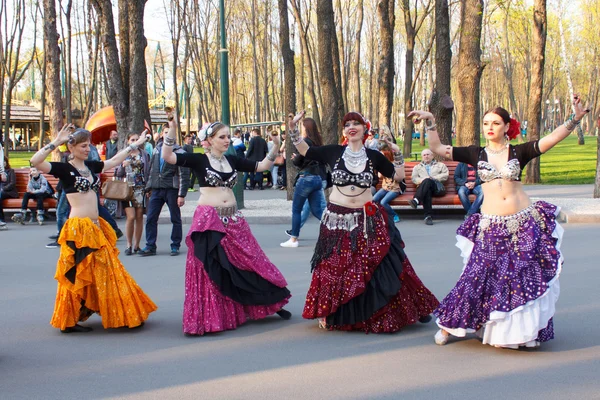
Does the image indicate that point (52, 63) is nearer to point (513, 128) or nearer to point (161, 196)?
point (161, 196)

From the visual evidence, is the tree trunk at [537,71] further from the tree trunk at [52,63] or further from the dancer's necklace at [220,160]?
the dancer's necklace at [220,160]

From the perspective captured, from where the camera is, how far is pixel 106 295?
663 centimetres

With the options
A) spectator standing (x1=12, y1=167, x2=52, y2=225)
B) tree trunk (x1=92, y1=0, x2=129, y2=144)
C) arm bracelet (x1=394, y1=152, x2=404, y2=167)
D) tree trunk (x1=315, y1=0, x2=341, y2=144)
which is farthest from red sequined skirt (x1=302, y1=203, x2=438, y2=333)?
tree trunk (x1=92, y1=0, x2=129, y2=144)

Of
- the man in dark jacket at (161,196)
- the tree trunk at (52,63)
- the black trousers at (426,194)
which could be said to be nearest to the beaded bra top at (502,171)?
the man in dark jacket at (161,196)

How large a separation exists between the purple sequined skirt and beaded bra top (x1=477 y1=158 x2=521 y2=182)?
0.99 ft

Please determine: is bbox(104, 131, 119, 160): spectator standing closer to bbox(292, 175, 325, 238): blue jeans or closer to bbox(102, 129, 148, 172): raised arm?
bbox(292, 175, 325, 238): blue jeans

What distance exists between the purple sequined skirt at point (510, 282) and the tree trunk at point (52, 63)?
63.1 feet

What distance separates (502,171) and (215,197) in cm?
267

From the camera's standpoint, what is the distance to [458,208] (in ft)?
51.2

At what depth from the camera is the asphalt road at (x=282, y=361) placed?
4996 millimetres

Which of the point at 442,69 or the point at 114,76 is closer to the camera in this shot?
the point at 114,76

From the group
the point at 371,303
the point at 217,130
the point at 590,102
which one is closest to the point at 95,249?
the point at 217,130

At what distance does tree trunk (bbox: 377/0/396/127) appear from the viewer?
2405 cm

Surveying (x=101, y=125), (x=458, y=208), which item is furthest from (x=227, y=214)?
(x=101, y=125)
